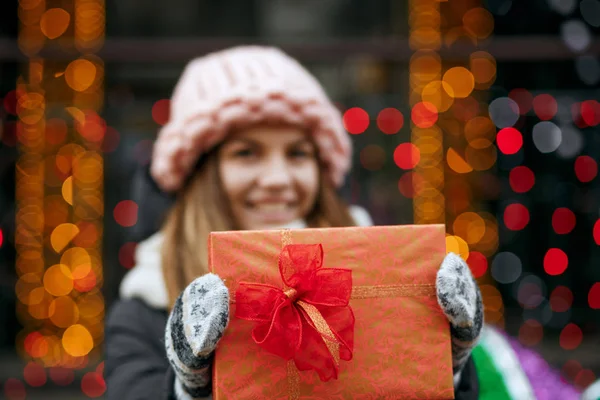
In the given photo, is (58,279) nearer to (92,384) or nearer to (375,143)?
(92,384)

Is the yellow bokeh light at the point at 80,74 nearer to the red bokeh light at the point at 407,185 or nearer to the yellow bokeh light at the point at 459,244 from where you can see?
the red bokeh light at the point at 407,185

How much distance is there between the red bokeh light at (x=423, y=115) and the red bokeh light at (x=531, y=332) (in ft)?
3.81

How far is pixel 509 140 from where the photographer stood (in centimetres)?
365

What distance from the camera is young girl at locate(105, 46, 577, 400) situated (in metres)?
1.39

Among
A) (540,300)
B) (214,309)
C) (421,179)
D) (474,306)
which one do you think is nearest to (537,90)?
(421,179)

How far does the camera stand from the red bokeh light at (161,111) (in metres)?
3.55

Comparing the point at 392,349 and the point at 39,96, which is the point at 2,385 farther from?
the point at 392,349

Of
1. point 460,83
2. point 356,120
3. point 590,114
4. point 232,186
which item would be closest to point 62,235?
point 356,120

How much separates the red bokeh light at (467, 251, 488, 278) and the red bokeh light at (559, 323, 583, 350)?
0.51 m

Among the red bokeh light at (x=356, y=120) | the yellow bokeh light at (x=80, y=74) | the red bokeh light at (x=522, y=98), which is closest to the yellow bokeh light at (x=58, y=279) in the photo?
the yellow bokeh light at (x=80, y=74)

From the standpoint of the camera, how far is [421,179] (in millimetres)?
3602

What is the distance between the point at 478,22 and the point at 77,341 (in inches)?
108

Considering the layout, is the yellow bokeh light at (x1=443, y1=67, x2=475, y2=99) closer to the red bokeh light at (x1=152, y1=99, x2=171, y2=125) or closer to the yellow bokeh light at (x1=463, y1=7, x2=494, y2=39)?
the yellow bokeh light at (x1=463, y1=7, x2=494, y2=39)

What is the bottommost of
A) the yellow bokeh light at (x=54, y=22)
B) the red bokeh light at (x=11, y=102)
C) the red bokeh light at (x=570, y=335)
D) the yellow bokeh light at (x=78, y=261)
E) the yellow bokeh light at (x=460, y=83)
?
the red bokeh light at (x=570, y=335)
